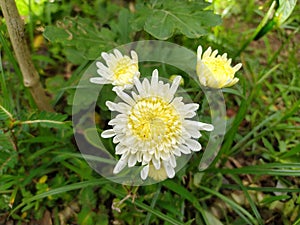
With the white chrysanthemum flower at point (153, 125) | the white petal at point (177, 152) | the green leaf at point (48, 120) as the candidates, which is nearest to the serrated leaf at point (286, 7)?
the white chrysanthemum flower at point (153, 125)

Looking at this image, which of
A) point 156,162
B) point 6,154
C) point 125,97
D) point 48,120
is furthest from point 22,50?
point 156,162

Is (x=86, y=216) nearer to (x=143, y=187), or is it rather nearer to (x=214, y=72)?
(x=143, y=187)

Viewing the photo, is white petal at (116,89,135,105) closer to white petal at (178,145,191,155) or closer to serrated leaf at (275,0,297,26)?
white petal at (178,145,191,155)

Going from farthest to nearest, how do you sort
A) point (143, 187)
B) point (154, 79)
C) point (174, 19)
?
point (143, 187), point (174, 19), point (154, 79)

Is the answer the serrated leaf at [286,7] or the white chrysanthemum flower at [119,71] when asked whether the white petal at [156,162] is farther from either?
the serrated leaf at [286,7]

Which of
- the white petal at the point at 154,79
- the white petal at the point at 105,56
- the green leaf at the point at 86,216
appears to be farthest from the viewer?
the green leaf at the point at 86,216

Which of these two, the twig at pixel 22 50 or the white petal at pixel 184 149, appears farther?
the twig at pixel 22 50

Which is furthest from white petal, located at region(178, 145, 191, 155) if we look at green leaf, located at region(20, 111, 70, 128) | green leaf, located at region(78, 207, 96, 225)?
green leaf, located at region(78, 207, 96, 225)
